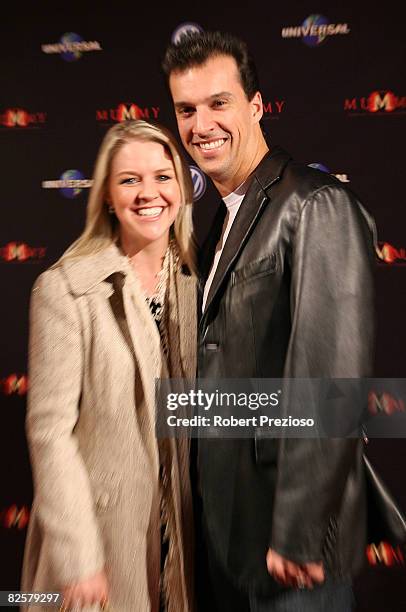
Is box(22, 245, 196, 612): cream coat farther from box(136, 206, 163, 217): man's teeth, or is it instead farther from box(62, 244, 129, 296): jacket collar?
box(136, 206, 163, 217): man's teeth

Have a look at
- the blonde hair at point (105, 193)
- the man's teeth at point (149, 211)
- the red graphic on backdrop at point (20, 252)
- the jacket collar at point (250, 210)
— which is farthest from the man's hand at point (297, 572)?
the red graphic on backdrop at point (20, 252)

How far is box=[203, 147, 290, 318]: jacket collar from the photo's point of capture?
1.44m

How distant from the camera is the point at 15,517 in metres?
1.79

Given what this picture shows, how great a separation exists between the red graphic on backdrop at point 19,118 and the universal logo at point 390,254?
1042mm

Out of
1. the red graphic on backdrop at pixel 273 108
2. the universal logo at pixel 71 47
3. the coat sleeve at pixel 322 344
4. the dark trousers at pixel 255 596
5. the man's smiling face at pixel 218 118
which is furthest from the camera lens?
the universal logo at pixel 71 47

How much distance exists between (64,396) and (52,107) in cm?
85

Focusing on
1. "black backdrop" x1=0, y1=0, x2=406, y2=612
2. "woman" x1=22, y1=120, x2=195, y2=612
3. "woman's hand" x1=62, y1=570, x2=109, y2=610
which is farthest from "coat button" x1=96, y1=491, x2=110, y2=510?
"black backdrop" x1=0, y1=0, x2=406, y2=612

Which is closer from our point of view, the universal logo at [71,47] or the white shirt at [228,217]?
the white shirt at [228,217]

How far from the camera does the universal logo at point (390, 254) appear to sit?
5.33 feet

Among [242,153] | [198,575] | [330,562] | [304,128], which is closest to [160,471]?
[198,575]

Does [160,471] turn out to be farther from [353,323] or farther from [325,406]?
[353,323]

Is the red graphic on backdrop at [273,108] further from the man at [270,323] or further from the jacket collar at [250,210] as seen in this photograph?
the jacket collar at [250,210]

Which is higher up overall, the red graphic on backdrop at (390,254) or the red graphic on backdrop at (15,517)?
the red graphic on backdrop at (390,254)

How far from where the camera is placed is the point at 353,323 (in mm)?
1283
